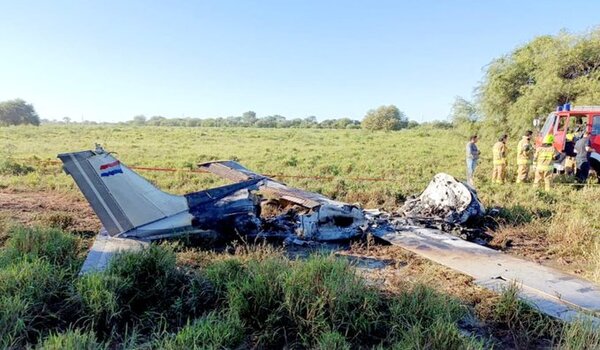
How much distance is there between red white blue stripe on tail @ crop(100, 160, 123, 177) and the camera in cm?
505

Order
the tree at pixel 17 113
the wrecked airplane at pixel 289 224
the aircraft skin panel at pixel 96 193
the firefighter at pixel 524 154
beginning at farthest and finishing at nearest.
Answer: the tree at pixel 17 113, the firefighter at pixel 524 154, the aircraft skin panel at pixel 96 193, the wrecked airplane at pixel 289 224

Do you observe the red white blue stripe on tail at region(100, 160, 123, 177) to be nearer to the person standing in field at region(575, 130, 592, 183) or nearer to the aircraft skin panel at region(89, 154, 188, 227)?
the aircraft skin panel at region(89, 154, 188, 227)

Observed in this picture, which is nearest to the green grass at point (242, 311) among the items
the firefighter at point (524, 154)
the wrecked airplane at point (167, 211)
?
the wrecked airplane at point (167, 211)

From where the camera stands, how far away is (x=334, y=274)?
3.90 metres

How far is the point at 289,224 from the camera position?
6336 mm

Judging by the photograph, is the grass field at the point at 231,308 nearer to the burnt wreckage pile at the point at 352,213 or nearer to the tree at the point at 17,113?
the burnt wreckage pile at the point at 352,213

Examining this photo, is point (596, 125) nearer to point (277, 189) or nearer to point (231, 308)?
point (277, 189)

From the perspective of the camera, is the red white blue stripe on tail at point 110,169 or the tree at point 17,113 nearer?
the red white blue stripe on tail at point 110,169

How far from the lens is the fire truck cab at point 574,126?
499 inches

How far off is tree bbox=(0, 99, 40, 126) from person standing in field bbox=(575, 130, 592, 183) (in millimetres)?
77075

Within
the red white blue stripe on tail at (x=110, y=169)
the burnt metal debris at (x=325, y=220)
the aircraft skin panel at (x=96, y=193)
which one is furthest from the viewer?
the burnt metal debris at (x=325, y=220)

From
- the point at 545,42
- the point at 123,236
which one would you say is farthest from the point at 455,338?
the point at 545,42

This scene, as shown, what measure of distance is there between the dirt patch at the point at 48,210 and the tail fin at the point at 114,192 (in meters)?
1.90

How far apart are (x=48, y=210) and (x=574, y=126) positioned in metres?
15.2
